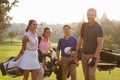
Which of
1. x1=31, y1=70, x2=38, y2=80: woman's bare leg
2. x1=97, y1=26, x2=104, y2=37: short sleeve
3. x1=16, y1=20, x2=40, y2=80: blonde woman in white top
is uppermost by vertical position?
x1=97, y1=26, x2=104, y2=37: short sleeve

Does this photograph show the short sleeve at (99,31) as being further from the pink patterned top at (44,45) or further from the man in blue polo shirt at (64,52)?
the pink patterned top at (44,45)

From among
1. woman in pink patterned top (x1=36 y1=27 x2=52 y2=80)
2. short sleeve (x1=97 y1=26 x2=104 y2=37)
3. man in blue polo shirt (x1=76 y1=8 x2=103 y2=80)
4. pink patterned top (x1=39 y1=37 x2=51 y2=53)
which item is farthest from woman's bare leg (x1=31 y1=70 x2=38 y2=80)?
short sleeve (x1=97 y1=26 x2=104 y2=37)

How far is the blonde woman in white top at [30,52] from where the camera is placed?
9633 millimetres

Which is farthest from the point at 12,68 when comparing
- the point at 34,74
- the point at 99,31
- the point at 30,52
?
the point at 99,31

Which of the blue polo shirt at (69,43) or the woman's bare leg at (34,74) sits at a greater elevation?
the blue polo shirt at (69,43)

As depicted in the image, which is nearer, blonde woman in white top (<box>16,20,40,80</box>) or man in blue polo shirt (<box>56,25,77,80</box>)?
blonde woman in white top (<box>16,20,40,80</box>)

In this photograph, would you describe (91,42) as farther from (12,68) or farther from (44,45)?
(12,68)

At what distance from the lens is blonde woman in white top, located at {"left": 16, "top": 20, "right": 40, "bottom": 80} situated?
31.6 ft

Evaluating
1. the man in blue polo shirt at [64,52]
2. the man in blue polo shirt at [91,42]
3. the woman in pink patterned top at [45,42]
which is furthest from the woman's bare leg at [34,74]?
the man in blue polo shirt at [91,42]

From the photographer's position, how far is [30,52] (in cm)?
970

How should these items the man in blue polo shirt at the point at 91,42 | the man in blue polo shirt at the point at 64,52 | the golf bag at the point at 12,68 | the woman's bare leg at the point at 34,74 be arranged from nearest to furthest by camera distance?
the man in blue polo shirt at the point at 91,42 < the woman's bare leg at the point at 34,74 < the golf bag at the point at 12,68 < the man in blue polo shirt at the point at 64,52

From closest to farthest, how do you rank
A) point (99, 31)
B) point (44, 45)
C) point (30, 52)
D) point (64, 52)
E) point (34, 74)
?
point (99, 31) < point (30, 52) < point (34, 74) < point (44, 45) < point (64, 52)

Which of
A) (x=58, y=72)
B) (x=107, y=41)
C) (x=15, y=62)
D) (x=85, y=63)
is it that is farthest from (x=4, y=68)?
(x=107, y=41)

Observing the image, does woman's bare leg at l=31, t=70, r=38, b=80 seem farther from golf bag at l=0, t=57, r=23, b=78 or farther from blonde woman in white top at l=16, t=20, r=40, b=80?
golf bag at l=0, t=57, r=23, b=78
